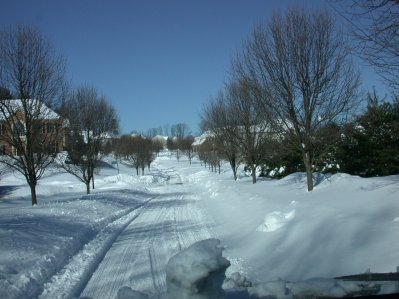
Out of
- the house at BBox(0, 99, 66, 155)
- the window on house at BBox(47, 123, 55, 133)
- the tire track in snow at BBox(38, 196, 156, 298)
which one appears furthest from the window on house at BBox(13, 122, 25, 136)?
the tire track in snow at BBox(38, 196, 156, 298)

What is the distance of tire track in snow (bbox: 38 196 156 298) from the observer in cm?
647

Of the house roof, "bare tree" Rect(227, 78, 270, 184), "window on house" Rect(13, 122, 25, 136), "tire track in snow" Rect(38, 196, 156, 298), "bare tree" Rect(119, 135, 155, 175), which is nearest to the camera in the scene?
"tire track in snow" Rect(38, 196, 156, 298)

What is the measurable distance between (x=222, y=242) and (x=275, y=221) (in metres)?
1.47

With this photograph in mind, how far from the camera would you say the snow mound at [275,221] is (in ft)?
33.2

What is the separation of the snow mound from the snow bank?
6.79m

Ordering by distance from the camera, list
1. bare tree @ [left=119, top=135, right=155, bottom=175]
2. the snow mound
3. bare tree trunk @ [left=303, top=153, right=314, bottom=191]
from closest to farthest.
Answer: the snow mound < bare tree trunk @ [left=303, top=153, right=314, bottom=191] < bare tree @ [left=119, top=135, right=155, bottom=175]

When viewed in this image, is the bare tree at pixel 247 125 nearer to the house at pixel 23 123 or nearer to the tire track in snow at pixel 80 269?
the house at pixel 23 123

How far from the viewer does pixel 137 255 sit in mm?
8797

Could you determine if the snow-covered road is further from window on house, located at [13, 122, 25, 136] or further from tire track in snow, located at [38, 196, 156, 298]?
window on house, located at [13, 122, 25, 136]

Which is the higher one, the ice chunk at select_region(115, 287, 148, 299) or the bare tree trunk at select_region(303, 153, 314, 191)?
the bare tree trunk at select_region(303, 153, 314, 191)

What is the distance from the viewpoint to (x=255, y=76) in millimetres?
15008

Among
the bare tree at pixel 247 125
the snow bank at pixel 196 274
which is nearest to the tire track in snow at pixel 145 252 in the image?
the snow bank at pixel 196 274

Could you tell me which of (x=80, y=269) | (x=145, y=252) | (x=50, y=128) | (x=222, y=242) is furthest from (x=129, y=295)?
(x=50, y=128)

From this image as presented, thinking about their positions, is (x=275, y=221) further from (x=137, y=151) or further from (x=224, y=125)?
(x=137, y=151)
